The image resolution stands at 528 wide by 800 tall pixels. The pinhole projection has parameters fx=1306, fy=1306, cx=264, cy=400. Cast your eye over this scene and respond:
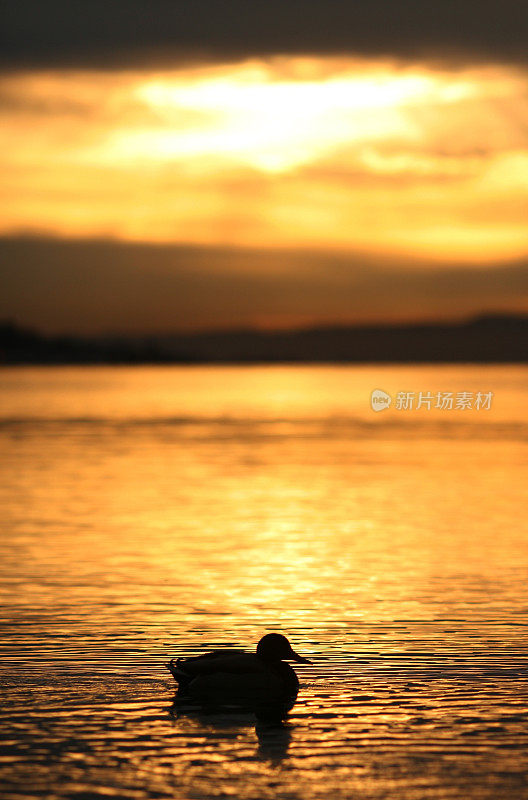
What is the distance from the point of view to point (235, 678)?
53.8 ft

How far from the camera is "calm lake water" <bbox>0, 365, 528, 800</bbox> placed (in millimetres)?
13500

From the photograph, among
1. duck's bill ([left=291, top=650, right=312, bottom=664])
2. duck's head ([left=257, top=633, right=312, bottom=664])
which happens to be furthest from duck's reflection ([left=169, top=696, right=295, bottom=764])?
duck's bill ([left=291, top=650, right=312, bottom=664])

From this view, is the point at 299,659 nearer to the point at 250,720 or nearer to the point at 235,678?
the point at 235,678

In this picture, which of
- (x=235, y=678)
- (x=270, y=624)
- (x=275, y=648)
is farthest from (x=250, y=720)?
(x=270, y=624)

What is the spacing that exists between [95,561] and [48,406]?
345ft

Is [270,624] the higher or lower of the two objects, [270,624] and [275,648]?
the lower

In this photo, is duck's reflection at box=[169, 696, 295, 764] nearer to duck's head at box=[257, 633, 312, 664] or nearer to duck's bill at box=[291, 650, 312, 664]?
duck's head at box=[257, 633, 312, 664]

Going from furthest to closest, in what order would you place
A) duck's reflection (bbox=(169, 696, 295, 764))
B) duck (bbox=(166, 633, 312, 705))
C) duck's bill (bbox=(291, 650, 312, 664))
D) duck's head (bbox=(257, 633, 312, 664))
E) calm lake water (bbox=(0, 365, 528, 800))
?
duck's bill (bbox=(291, 650, 312, 664)) → duck's head (bbox=(257, 633, 312, 664)) → duck (bbox=(166, 633, 312, 705)) → duck's reflection (bbox=(169, 696, 295, 764)) → calm lake water (bbox=(0, 365, 528, 800))

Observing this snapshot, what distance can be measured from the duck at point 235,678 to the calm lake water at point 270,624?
39cm

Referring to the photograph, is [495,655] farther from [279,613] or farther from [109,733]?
[109,733]

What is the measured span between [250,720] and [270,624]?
588 centimetres

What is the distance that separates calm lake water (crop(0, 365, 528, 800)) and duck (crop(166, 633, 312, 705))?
385 mm

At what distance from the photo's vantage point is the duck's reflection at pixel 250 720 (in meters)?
14.5

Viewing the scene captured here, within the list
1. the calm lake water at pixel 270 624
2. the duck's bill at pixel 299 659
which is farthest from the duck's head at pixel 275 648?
the calm lake water at pixel 270 624
